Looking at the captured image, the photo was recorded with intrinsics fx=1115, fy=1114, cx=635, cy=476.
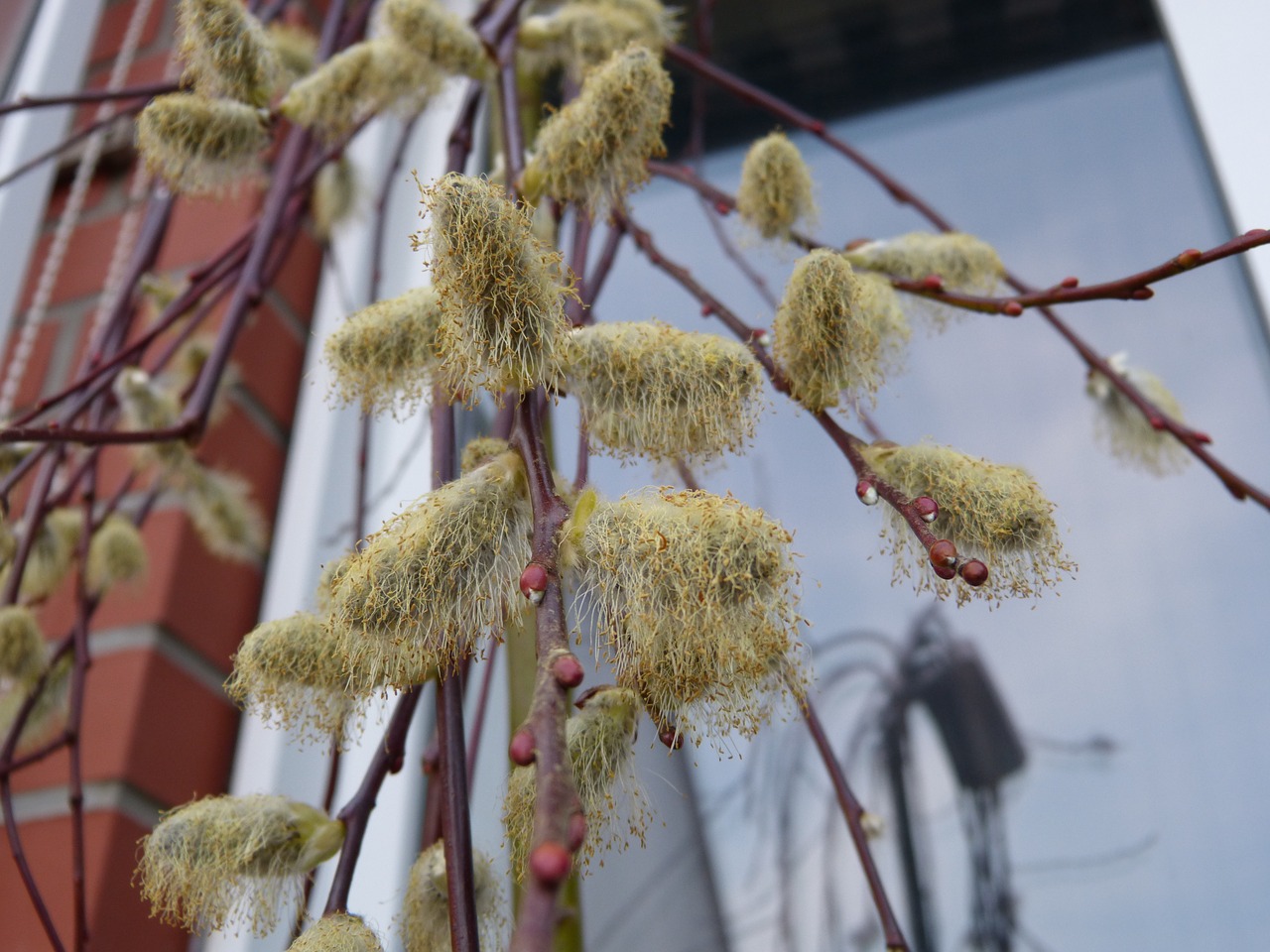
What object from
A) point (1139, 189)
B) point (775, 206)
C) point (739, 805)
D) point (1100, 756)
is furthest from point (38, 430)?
point (1139, 189)

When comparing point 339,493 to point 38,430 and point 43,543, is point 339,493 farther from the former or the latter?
point 38,430

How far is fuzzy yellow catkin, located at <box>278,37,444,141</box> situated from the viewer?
479 millimetres

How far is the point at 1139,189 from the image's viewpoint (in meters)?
0.94

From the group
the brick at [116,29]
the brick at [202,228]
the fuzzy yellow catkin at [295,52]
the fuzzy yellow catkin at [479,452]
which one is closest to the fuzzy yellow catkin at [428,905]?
the fuzzy yellow catkin at [479,452]

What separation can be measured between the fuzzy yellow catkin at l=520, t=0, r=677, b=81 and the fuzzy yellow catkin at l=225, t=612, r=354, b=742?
30cm

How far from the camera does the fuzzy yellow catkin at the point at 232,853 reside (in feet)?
1.22

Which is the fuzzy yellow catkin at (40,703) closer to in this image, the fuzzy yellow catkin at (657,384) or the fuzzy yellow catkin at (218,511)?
the fuzzy yellow catkin at (218,511)

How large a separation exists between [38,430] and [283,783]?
374 mm

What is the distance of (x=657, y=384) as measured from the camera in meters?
0.33

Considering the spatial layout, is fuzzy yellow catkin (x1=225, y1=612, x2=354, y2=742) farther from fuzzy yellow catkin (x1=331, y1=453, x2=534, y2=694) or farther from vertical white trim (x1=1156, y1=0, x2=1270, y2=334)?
vertical white trim (x1=1156, y1=0, x2=1270, y2=334)

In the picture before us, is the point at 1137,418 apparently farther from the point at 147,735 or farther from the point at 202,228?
the point at 202,228

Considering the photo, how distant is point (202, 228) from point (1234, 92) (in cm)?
80

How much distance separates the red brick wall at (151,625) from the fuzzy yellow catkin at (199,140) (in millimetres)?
30

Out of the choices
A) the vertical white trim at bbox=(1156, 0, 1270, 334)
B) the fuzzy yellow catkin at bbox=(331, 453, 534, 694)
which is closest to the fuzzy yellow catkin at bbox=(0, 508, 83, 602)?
the fuzzy yellow catkin at bbox=(331, 453, 534, 694)
